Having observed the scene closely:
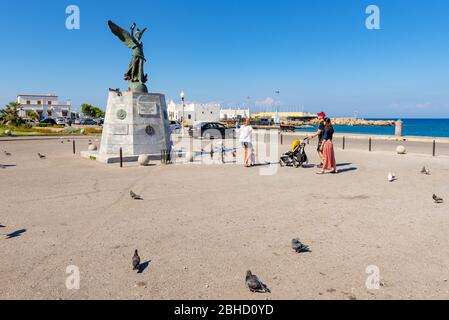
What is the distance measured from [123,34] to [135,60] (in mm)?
1305

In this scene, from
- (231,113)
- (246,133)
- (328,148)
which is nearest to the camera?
(328,148)

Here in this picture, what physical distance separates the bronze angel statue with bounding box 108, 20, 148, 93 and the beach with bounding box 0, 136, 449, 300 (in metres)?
7.04

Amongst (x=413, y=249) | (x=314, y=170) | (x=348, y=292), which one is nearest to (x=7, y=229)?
(x=348, y=292)

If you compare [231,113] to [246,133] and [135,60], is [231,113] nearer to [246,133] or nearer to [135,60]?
[135,60]

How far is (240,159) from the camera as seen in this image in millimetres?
16469

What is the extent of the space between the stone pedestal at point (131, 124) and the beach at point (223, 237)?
5.37 m

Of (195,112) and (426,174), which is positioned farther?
(195,112)

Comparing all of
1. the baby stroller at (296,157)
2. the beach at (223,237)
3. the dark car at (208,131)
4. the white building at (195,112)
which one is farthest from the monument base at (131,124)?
the white building at (195,112)

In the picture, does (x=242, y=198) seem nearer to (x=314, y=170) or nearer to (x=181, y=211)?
(x=181, y=211)

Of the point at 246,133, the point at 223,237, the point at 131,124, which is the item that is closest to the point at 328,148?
the point at 246,133

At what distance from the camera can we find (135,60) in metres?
16.5

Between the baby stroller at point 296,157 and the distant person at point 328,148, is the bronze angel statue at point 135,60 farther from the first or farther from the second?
the distant person at point 328,148

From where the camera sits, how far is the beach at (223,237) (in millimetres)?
4016
